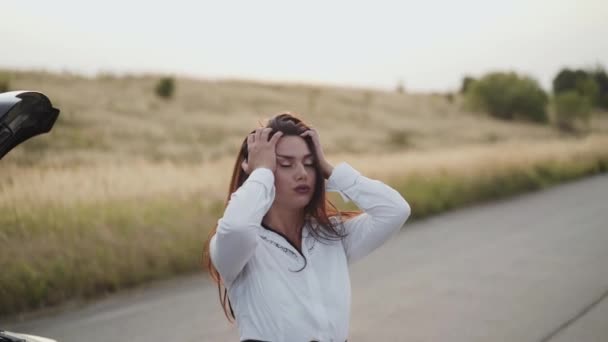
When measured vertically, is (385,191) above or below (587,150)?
above

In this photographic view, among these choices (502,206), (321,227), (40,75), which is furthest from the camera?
(40,75)

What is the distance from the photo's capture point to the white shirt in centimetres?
204

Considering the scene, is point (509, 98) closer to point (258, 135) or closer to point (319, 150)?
point (319, 150)

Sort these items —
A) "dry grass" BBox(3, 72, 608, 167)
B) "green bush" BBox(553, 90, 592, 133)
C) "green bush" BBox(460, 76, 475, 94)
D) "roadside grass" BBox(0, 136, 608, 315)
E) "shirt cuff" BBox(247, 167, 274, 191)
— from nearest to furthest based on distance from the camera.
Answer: "shirt cuff" BBox(247, 167, 274, 191) → "roadside grass" BBox(0, 136, 608, 315) → "dry grass" BBox(3, 72, 608, 167) → "green bush" BBox(553, 90, 592, 133) → "green bush" BBox(460, 76, 475, 94)

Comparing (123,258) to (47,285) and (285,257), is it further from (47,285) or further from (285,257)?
(285,257)

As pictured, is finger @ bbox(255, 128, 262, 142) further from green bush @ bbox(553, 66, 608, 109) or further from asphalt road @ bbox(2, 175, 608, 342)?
green bush @ bbox(553, 66, 608, 109)

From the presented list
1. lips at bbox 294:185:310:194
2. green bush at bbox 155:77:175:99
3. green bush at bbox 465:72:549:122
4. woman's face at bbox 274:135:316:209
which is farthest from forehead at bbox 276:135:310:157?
green bush at bbox 465:72:549:122

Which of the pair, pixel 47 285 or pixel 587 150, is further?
pixel 587 150

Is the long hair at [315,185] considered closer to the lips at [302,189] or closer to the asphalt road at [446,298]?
the lips at [302,189]

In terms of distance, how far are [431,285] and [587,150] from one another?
16.7 m

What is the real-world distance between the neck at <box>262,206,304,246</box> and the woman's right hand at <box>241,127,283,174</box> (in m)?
0.18

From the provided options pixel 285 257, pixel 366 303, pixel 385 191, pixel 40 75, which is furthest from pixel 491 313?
pixel 40 75

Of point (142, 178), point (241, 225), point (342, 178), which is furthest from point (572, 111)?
point (241, 225)

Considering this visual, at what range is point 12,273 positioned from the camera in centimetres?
611
